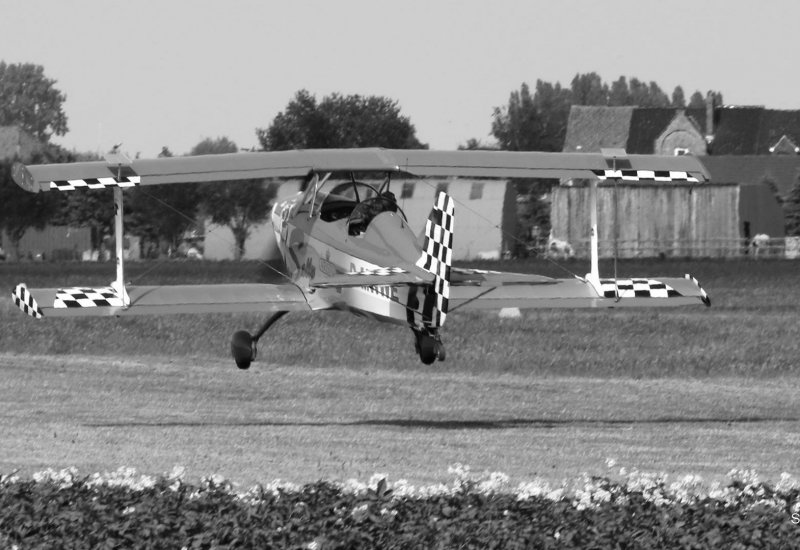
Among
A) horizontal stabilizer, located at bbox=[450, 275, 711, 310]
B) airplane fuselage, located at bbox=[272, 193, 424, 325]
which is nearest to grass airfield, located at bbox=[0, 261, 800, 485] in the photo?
airplane fuselage, located at bbox=[272, 193, 424, 325]

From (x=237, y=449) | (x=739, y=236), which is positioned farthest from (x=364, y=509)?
(x=739, y=236)

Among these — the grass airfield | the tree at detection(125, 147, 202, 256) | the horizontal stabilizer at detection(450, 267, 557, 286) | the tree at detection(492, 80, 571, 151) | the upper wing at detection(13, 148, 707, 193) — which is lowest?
the grass airfield

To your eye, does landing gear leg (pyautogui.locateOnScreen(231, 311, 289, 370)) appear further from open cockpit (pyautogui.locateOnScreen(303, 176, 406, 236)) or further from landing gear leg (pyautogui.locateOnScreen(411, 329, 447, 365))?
landing gear leg (pyautogui.locateOnScreen(411, 329, 447, 365))

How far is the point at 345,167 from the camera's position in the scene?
18.2 meters

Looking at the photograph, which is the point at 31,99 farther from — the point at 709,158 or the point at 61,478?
the point at 61,478

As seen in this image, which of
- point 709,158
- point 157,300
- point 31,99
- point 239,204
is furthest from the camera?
point 31,99

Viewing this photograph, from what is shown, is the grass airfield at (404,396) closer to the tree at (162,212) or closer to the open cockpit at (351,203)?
the open cockpit at (351,203)

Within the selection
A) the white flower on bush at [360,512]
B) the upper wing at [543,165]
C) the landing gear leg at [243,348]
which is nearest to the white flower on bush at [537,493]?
the white flower on bush at [360,512]

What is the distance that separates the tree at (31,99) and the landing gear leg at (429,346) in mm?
137828

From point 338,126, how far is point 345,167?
7339 cm

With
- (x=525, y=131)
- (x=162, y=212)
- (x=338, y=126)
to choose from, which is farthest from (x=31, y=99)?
(x=162, y=212)

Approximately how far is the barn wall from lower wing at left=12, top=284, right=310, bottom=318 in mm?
61665

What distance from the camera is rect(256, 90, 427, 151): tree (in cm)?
8456

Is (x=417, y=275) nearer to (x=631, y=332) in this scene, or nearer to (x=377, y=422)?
(x=377, y=422)
